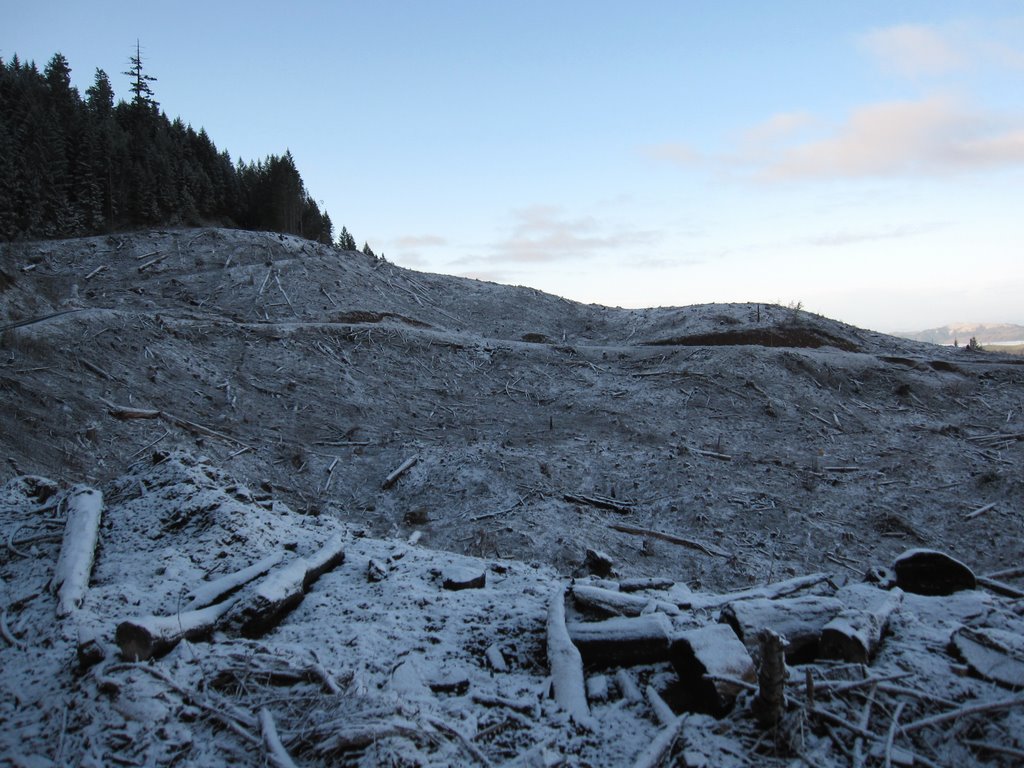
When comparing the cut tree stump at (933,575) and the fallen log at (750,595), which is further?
the cut tree stump at (933,575)

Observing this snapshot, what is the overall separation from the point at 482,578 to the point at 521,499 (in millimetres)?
6124

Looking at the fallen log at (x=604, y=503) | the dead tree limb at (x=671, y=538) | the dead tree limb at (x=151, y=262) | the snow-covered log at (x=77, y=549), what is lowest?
the dead tree limb at (x=671, y=538)

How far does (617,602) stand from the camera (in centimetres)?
486

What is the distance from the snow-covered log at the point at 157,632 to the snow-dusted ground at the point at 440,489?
0.29 feet

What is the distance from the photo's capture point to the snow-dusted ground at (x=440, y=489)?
141 inches

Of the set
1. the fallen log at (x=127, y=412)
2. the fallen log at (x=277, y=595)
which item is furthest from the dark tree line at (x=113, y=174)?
the fallen log at (x=277, y=595)

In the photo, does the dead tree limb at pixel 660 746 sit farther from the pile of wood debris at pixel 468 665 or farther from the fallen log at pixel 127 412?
the fallen log at pixel 127 412

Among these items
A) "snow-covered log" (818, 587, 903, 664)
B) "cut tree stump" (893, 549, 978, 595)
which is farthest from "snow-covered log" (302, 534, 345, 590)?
"cut tree stump" (893, 549, 978, 595)

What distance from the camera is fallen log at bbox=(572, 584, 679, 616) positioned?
15.8ft

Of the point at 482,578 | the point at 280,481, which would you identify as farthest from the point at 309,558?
the point at 280,481

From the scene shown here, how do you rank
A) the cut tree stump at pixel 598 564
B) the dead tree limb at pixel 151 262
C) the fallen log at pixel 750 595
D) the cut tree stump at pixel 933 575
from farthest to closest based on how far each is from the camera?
the dead tree limb at pixel 151 262, the cut tree stump at pixel 598 564, the cut tree stump at pixel 933 575, the fallen log at pixel 750 595

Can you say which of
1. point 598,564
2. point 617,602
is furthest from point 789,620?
point 598,564

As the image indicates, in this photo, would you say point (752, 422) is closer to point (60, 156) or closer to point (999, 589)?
point (999, 589)

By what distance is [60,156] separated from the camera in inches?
1212
